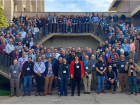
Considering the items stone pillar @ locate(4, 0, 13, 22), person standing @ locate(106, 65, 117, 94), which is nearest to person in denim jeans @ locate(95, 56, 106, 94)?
person standing @ locate(106, 65, 117, 94)

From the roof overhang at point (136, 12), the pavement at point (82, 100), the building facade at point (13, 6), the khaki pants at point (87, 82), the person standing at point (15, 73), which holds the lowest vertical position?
the pavement at point (82, 100)

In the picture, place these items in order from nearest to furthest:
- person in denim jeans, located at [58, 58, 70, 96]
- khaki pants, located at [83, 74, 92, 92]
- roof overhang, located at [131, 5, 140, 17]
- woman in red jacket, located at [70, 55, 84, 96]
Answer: woman in red jacket, located at [70, 55, 84, 96]
person in denim jeans, located at [58, 58, 70, 96]
khaki pants, located at [83, 74, 92, 92]
roof overhang, located at [131, 5, 140, 17]

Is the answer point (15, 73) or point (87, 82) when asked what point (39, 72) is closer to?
point (15, 73)

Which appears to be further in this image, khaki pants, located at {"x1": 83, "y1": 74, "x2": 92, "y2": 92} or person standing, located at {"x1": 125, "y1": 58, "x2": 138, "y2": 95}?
khaki pants, located at {"x1": 83, "y1": 74, "x2": 92, "y2": 92}

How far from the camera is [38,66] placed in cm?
965

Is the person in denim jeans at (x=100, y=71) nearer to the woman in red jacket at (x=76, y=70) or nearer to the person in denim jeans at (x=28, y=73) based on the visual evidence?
the woman in red jacket at (x=76, y=70)

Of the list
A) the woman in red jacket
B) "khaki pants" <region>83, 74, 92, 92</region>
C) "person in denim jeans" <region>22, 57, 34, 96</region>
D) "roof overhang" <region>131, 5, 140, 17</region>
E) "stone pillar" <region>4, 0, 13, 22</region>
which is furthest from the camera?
"stone pillar" <region>4, 0, 13, 22</region>

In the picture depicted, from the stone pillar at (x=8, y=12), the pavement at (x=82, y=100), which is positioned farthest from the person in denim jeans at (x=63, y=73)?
the stone pillar at (x=8, y=12)

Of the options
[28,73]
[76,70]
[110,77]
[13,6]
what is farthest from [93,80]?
[13,6]

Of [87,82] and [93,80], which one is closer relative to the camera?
[87,82]

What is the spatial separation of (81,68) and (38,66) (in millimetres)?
2126

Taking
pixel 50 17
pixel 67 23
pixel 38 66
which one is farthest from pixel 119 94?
pixel 50 17

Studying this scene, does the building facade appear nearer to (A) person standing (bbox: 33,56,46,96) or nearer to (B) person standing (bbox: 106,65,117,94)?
(A) person standing (bbox: 33,56,46,96)

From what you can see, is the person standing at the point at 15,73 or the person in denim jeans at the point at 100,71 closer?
the person standing at the point at 15,73
